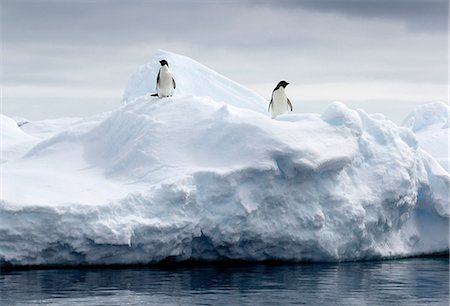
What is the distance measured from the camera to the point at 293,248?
18250mm

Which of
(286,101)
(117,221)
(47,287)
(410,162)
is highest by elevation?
(286,101)

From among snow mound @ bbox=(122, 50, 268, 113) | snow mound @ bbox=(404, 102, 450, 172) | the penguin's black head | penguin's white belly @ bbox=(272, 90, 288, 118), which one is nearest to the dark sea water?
penguin's white belly @ bbox=(272, 90, 288, 118)

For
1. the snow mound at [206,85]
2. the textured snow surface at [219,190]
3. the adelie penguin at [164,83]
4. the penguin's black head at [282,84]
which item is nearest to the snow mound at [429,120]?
the snow mound at [206,85]

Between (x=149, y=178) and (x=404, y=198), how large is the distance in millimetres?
5239

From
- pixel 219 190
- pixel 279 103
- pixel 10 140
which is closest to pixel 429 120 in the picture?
pixel 279 103

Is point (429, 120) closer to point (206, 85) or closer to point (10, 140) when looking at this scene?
point (206, 85)

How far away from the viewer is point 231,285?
14.9 meters

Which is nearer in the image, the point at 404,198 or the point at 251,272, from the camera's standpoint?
the point at 251,272

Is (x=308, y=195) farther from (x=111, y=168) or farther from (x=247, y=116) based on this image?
(x=111, y=168)

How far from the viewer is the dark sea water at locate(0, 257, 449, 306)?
1353 cm

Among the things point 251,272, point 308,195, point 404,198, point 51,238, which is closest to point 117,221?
point 51,238

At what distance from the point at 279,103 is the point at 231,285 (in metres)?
7.70

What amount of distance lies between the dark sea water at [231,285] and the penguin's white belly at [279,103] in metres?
4.88

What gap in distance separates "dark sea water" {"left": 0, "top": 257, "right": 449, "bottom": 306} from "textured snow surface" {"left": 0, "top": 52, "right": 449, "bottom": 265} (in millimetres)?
480
